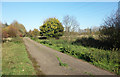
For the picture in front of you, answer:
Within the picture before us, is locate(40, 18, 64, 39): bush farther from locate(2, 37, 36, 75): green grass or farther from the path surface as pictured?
the path surface

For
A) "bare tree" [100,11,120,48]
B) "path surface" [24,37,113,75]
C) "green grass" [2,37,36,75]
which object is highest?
"bare tree" [100,11,120,48]

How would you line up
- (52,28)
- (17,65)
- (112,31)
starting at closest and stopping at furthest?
(17,65) < (112,31) < (52,28)

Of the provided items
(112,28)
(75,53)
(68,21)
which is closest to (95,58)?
(75,53)

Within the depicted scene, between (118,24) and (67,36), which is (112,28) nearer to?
(118,24)

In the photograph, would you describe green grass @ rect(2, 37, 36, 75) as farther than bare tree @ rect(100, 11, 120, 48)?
No

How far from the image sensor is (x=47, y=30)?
30.4 metres

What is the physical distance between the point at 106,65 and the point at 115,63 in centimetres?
50

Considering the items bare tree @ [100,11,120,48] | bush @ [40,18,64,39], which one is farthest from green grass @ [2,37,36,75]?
bush @ [40,18,64,39]

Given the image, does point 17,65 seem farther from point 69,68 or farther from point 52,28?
point 52,28

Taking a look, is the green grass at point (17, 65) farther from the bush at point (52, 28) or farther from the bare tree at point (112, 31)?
the bush at point (52, 28)

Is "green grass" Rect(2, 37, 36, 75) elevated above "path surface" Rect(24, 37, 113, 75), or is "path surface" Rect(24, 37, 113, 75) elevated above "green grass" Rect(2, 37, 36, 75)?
"green grass" Rect(2, 37, 36, 75)

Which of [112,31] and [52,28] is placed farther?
[52,28]

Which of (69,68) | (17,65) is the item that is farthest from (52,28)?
(69,68)

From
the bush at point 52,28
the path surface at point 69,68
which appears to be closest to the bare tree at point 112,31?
the path surface at point 69,68
